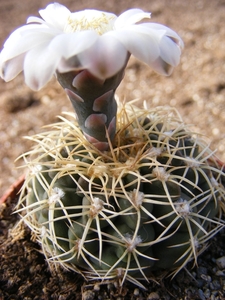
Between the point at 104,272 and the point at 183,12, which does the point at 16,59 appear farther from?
the point at 183,12

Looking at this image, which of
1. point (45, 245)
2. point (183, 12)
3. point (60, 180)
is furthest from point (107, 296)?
point (183, 12)

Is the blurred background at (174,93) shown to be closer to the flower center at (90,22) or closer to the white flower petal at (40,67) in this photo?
the flower center at (90,22)

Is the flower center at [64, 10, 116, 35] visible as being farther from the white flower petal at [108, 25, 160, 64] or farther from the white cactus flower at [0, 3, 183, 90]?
the white flower petal at [108, 25, 160, 64]

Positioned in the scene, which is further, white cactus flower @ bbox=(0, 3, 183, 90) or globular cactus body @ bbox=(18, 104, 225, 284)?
globular cactus body @ bbox=(18, 104, 225, 284)

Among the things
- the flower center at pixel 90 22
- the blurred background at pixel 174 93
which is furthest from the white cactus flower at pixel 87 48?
the blurred background at pixel 174 93

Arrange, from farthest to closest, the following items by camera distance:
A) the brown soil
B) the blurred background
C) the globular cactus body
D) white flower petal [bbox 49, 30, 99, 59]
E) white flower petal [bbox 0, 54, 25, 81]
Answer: the blurred background < the brown soil < the globular cactus body < white flower petal [bbox 0, 54, 25, 81] < white flower petal [bbox 49, 30, 99, 59]

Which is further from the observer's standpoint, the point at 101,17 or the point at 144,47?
the point at 101,17

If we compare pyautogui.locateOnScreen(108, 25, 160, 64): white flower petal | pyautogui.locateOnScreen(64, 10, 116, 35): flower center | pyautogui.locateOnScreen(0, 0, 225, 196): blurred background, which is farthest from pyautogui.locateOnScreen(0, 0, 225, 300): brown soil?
pyautogui.locateOnScreen(108, 25, 160, 64): white flower petal
